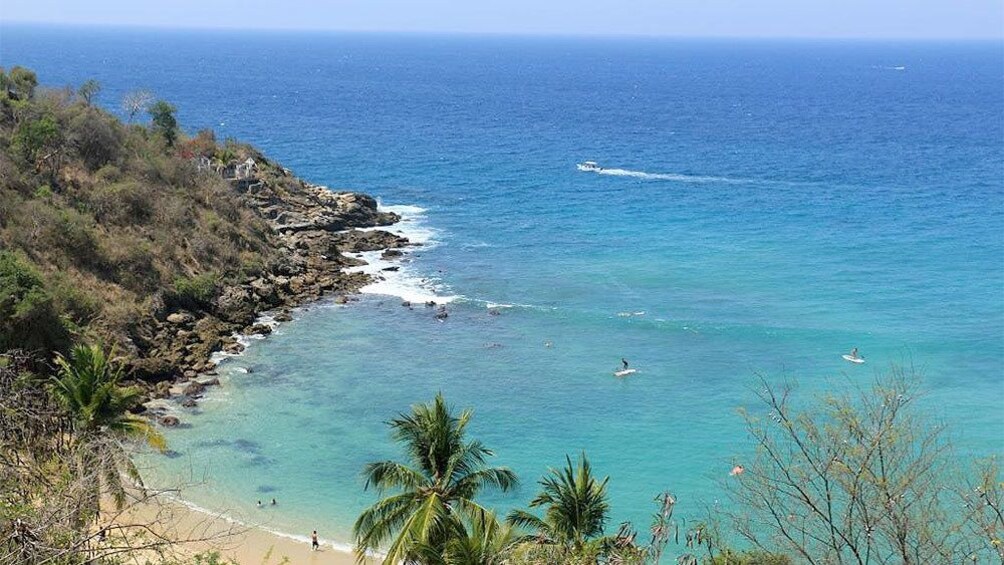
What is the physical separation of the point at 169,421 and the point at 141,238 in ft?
54.6

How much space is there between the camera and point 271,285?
58.8 meters

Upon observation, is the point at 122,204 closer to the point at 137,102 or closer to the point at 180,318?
the point at 180,318

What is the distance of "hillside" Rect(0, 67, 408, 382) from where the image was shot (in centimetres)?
4653

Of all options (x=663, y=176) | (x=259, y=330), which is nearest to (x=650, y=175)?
(x=663, y=176)

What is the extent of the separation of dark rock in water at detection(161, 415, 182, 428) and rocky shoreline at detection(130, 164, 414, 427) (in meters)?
0.05

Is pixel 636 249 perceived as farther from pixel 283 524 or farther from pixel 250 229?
pixel 283 524

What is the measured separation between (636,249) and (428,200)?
23.1 m

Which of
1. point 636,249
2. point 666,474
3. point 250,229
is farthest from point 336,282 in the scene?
point 666,474

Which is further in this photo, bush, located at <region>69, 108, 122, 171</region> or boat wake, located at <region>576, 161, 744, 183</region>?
boat wake, located at <region>576, 161, 744, 183</region>

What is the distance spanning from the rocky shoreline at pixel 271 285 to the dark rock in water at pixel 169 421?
5 centimetres

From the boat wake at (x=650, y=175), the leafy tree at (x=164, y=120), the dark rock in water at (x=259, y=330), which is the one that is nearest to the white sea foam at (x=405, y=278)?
the dark rock in water at (x=259, y=330)

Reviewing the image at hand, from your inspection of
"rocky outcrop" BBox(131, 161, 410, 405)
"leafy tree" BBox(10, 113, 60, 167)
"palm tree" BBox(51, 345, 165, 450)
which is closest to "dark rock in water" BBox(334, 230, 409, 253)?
"rocky outcrop" BBox(131, 161, 410, 405)

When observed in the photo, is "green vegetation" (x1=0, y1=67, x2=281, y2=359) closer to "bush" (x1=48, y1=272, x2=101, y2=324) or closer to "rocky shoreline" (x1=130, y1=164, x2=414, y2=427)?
"bush" (x1=48, y1=272, x2=101, y2=324)

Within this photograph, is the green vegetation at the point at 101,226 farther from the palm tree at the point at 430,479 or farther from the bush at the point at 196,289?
the palm tree at the point at 430,479
